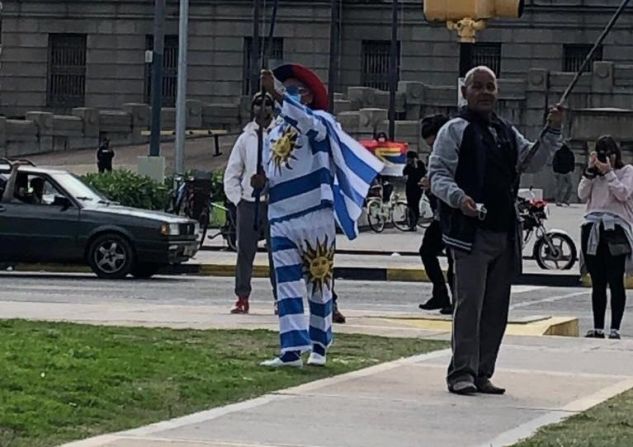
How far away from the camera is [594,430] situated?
28.9 ft

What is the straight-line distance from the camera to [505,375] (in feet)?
36.5

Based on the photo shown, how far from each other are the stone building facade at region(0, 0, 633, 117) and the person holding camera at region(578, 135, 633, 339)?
134 ft

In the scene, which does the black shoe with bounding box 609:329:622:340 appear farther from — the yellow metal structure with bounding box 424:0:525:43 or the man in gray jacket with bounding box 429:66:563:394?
the man in gray jacket with bounding box 429:66:563:394

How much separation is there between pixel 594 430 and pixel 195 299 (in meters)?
10.5

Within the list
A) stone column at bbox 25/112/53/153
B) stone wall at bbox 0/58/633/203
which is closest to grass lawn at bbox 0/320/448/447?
stone wall at bbox 0/58/633/203

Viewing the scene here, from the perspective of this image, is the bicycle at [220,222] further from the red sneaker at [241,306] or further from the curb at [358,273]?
the red sneaker at [241,306]

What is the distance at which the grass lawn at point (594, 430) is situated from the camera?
8.36 m

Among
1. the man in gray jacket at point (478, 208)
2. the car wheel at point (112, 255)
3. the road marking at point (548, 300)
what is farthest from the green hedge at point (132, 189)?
the man in gray jacket at point (478, 208)

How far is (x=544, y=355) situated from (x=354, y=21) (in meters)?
45.4

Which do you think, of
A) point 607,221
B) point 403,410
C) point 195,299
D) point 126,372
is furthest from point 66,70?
point 403,410

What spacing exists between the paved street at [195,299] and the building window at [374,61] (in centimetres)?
3397

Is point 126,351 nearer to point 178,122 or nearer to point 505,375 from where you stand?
point 505,375

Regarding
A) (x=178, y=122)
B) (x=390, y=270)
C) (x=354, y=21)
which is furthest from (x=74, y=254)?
(x=354, y=21)

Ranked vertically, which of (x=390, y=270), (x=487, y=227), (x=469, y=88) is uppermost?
(x=469, y=88)
